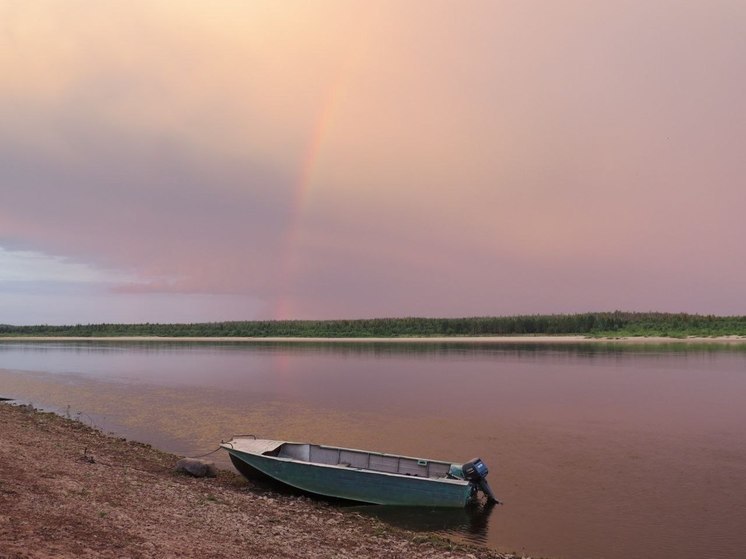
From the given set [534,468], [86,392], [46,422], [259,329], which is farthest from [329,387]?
[259,329]

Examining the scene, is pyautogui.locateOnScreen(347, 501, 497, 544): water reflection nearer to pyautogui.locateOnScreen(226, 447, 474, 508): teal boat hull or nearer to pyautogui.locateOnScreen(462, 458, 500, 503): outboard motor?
pyautogui.locateOnScreen(226, 447, 474, 508): teal boat hull

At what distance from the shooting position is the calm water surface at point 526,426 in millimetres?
14297

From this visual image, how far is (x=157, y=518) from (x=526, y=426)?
799 inches

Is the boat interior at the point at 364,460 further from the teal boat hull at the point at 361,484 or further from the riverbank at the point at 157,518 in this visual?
the riverbank at the point at 157,518

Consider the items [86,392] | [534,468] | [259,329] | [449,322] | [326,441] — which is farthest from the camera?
[259,329]

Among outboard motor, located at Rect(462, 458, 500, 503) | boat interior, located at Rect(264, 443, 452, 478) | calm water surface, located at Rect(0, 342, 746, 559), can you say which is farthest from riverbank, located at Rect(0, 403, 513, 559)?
outboard motor, located at Rect(462, 458, 500, 503)

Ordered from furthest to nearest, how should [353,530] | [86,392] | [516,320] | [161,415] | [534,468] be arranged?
[516,320], [86,392], [161,415], [534,468], [353,530]

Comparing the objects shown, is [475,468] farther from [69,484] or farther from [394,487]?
[69,484]

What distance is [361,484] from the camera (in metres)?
15.6

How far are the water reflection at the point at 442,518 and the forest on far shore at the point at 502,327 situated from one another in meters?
104

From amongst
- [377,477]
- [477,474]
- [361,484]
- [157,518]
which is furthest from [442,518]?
[157,518]

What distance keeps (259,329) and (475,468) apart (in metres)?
157

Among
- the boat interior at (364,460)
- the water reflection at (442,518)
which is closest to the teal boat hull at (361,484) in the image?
the water reflection at (442,518)

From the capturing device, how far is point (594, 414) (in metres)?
31.3
